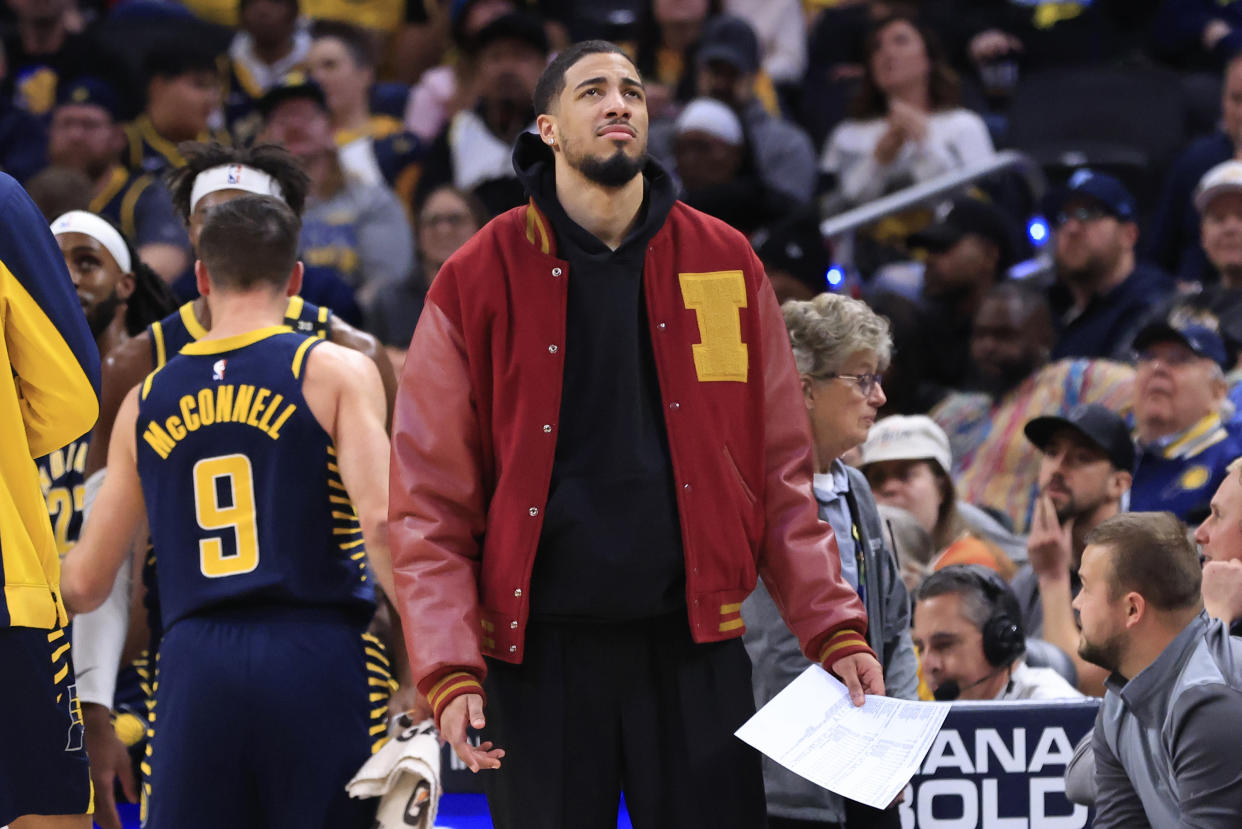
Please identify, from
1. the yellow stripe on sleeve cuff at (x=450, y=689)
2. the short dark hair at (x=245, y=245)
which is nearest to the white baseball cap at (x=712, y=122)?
the short dark hair at (x=245, y=245)

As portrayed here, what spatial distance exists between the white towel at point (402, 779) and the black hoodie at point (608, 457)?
0.73m

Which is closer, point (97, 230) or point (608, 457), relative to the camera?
point (608, 457)

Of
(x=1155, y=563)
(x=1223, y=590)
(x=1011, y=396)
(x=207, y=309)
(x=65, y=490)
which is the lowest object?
(x=1223, y=590)

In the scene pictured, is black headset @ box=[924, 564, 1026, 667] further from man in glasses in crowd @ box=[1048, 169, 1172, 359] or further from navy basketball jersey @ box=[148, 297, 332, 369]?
man in glasses in crowd @ box=[1048, 169, 1172, 359]

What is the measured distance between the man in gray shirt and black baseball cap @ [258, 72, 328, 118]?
6.08m

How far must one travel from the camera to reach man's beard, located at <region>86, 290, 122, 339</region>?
5.22 metres

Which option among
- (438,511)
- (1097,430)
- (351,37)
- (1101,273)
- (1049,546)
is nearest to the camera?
(438,511)

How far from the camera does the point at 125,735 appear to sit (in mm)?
5176

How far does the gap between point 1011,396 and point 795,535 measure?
4.18 m

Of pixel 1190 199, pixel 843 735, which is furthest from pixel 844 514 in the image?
pixel 1190 199

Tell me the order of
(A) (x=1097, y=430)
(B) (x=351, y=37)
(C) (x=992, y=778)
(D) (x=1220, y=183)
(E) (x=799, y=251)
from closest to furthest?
(C) (x=992, y=778)
(A) (x=1097, y=430)
(D) (x=1220, y=183)
(E) (x=799, y=251)
(B) (x=351, y=37)

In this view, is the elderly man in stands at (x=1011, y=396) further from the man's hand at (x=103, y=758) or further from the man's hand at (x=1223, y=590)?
the man's hand at (x=103, y=758)

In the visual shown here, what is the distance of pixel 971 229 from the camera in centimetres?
848

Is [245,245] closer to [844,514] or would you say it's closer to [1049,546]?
[844,514]
